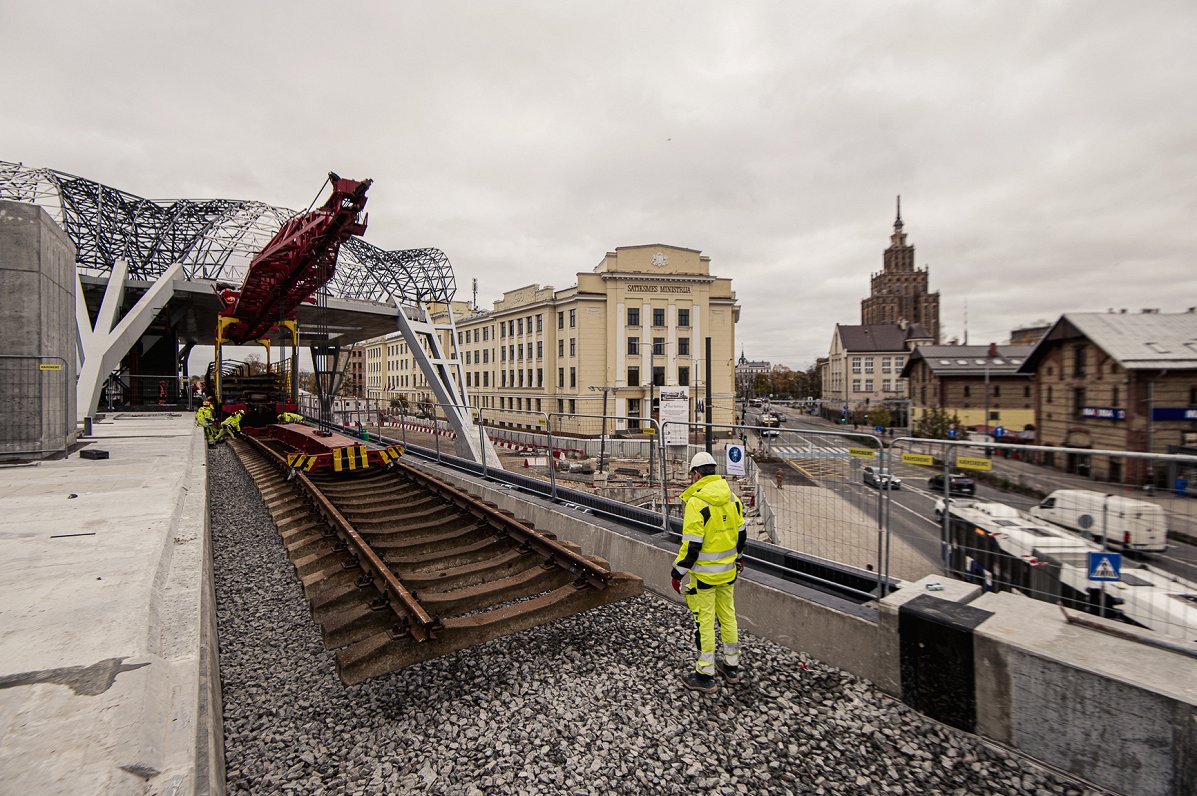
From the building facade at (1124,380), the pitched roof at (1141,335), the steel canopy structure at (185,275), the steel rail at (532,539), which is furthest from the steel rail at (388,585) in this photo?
the pitched roof at (1141,335)

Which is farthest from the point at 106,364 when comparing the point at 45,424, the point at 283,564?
the point at 283,564

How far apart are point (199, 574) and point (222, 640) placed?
2.86 ft

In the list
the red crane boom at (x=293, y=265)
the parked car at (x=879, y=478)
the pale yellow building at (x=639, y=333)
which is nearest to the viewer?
the parked car at (x=879, y=478)

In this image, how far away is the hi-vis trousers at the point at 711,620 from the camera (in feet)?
12.3

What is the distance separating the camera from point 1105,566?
3.27 m

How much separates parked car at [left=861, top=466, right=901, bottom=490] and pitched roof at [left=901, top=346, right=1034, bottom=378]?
53.0 metres

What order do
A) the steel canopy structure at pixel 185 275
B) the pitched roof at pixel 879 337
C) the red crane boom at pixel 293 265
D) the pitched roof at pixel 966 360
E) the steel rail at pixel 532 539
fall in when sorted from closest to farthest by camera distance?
the steel rail at pixel 532 539, the red crane boom at pixel 293 265, the steel canopy structure at pixel 185 275, the pitched roof at pixel 966 360, the pitched roof at pixel 879 337

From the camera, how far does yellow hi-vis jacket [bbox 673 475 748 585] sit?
3.97 meters

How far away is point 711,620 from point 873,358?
9656cm

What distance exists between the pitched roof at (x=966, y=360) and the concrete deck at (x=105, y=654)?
57.0m

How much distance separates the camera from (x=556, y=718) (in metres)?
3.37

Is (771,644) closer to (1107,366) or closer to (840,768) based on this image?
(840,768)

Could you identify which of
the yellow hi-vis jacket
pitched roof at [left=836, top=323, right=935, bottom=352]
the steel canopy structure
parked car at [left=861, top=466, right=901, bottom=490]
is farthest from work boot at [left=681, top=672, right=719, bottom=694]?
pitched roof at [left=836, top=323, right=935, bottom=352]

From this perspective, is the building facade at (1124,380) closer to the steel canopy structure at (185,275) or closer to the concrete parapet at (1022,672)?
the concrete parapet at (1022,672)
